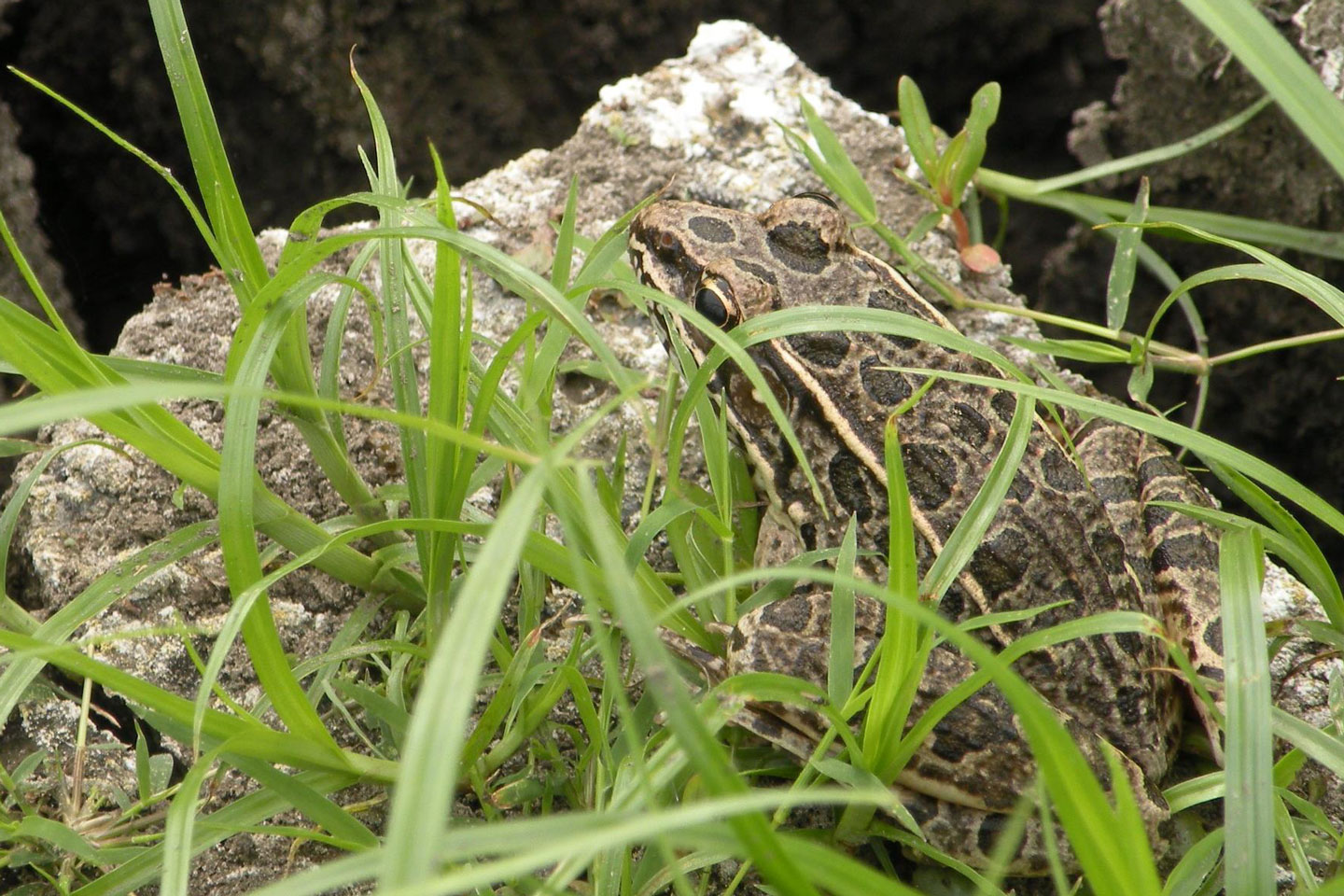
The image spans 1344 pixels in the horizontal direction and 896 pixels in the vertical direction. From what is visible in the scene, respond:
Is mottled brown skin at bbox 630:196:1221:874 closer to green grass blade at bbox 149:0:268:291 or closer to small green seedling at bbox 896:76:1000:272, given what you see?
small green seedling at bbox 896:76:1000:272

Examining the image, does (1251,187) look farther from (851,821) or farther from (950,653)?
(851,821)

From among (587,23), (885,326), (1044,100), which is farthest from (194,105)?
(1044,100)

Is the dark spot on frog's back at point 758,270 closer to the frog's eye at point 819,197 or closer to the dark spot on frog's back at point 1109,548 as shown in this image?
the frog's eye at point 819,197

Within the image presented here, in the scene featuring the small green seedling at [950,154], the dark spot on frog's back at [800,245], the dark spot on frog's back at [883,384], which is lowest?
the dark spot on frog's back at [883,384]

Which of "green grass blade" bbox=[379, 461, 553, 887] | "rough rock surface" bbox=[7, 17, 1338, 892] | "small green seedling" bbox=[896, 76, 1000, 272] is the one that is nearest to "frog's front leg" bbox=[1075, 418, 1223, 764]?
"rough rock surface" bbox=[7, 17, 1338, 892]

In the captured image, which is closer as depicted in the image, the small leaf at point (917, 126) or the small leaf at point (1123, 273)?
the small leaf at point (1123, 273)

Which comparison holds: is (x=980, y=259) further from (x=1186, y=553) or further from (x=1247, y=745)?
(x=1247, y=745)

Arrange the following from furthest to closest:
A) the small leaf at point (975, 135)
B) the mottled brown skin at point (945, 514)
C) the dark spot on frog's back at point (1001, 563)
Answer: the small leaf at point (975, 135) < the dark spot on frog's back at point (1001, 563) < the mottled brown skin at point (945, 514)

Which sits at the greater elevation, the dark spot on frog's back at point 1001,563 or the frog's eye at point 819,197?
the frog's eye at point 819,197

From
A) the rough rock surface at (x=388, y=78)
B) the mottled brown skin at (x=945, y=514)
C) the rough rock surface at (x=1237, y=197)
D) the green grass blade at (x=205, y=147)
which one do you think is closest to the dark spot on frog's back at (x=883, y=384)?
the mottled brown skin at (x=945, y=514)
